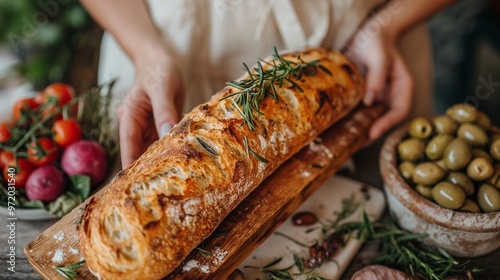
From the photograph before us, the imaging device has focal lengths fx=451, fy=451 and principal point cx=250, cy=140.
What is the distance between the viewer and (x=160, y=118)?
1.42 m

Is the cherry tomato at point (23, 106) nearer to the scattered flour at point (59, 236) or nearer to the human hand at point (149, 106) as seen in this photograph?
the human hand at point (149, 106)

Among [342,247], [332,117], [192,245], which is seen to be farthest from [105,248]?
[332,117]

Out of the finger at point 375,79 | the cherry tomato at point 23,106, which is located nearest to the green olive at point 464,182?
the finger at point 375,79

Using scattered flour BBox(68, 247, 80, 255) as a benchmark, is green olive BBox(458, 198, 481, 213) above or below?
below

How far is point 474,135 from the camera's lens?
146 cm

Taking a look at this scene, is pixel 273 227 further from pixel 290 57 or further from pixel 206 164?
pixel 290 57

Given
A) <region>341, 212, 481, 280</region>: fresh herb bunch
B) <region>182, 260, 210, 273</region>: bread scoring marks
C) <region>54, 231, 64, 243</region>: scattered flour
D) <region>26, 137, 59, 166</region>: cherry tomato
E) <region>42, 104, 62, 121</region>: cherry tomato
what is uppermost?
<region>42, 104, 62, 121</region>: cherry tomato

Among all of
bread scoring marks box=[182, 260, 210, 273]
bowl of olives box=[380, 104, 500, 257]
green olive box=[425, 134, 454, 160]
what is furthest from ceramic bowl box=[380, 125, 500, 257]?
bread scoring marks box=[182, 260, 210, 273]

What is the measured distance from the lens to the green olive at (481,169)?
1352 mm

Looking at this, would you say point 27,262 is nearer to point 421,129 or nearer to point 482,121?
point 421,129

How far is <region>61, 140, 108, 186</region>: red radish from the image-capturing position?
147 cm

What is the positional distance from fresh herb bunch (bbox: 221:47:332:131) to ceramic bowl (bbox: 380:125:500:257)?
0.41m

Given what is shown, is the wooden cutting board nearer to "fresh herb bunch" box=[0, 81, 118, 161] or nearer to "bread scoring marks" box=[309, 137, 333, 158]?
"bread scoring marks" box=[309, 137, 333, 158]

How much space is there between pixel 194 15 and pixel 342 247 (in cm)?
98
